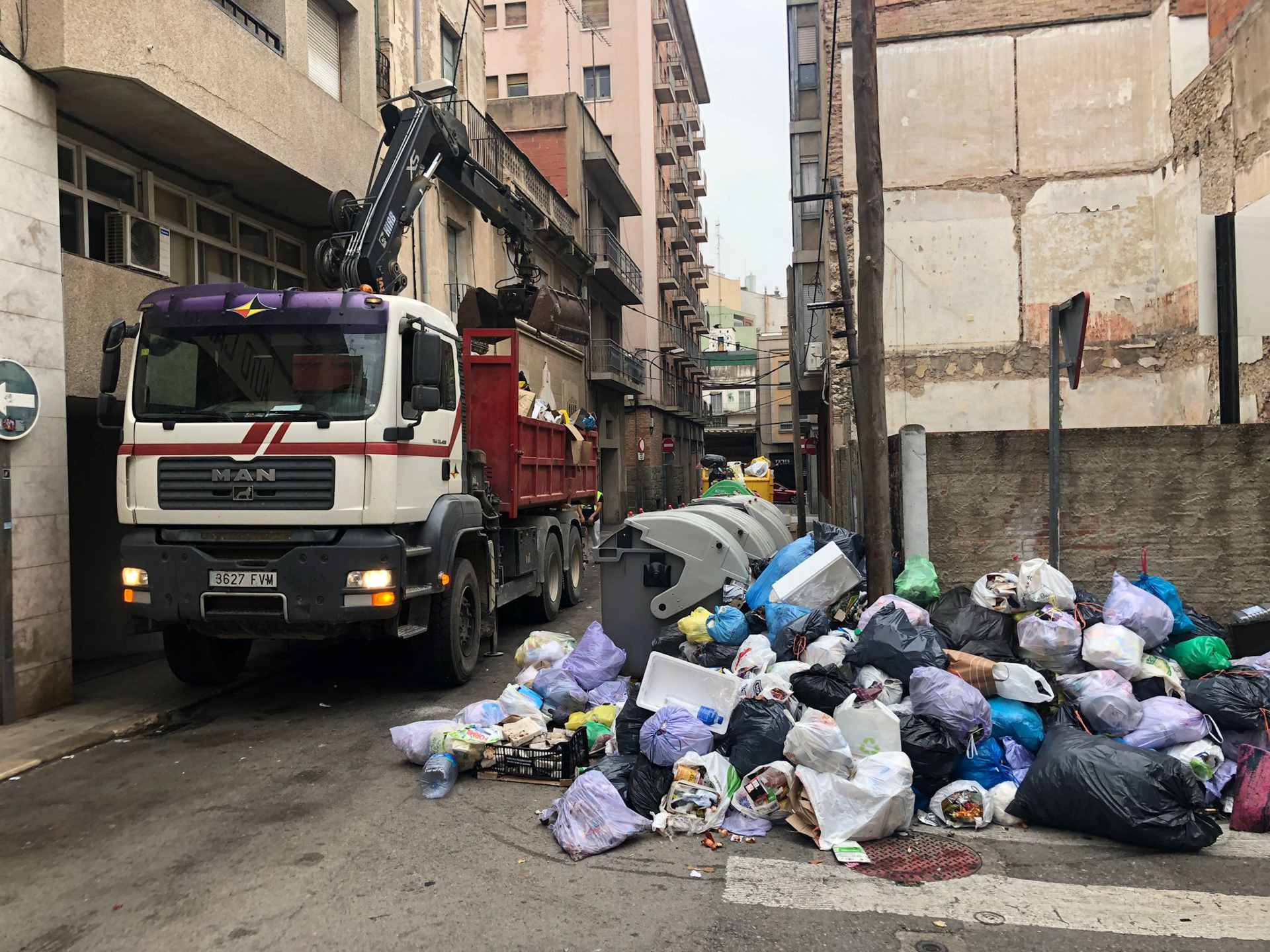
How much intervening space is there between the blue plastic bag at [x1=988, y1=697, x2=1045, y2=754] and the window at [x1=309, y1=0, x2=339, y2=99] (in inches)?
391

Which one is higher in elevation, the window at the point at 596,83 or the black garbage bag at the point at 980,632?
the window at the point at 596,83

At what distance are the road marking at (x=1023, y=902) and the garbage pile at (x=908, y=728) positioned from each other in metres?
0.34

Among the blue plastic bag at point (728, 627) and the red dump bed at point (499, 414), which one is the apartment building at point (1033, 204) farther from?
the blue plastic bag at point (728, 627)

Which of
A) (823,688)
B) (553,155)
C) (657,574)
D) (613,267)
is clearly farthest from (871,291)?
(613,267)

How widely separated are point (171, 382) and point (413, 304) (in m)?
1.76

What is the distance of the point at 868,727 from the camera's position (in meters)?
4.50

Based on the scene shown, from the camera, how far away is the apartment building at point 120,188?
6.59 m

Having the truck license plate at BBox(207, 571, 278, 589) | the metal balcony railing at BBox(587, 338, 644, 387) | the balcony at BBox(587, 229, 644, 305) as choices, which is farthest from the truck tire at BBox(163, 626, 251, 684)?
the balcony at BBox(587, 229, 644, 305)

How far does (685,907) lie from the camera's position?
3535mm

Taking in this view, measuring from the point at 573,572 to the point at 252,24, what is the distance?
23.4 feet

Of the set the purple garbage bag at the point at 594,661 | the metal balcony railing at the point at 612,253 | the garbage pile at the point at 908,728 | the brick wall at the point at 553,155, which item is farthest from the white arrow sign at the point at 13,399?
the metal balcony railing at the point at 612,253

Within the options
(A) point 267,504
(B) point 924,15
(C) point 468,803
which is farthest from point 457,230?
(C) point 468,803

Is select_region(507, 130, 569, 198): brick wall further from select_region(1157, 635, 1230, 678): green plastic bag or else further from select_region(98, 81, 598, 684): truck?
select_region(1157, 635, 1230, 678): green plastic bag

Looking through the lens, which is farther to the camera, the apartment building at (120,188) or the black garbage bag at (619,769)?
the apartment building at (120,188)
